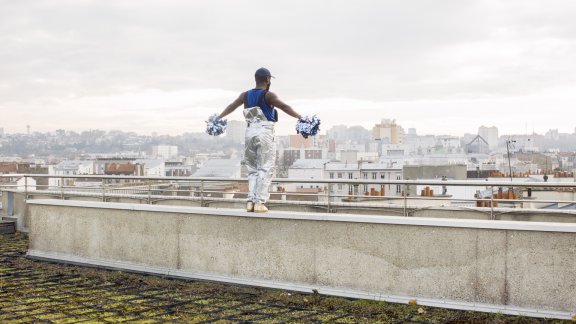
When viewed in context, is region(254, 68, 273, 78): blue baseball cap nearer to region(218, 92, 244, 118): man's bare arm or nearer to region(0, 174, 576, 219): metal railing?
region(218, 92, 244, 118): man's bare arm

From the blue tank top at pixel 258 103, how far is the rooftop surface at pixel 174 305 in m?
2.50

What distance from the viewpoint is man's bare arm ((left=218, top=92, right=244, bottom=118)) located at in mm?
9756

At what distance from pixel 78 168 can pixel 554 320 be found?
505 feet

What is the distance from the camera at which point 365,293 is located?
8594 millimetres

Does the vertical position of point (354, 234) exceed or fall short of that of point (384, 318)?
it exceeds it

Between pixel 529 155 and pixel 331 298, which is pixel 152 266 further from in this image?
pixel 529 155

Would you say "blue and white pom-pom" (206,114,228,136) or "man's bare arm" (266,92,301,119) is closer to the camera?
"man's bare arm" (266,92,301,119)

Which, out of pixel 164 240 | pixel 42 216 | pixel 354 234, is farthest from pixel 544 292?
pixel 42 216

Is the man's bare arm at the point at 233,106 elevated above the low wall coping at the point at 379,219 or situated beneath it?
elevated above

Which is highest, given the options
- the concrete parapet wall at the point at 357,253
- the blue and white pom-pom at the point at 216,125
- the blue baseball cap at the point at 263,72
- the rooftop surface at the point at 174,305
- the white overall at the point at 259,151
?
the blue baseball cap at the point at 263,72

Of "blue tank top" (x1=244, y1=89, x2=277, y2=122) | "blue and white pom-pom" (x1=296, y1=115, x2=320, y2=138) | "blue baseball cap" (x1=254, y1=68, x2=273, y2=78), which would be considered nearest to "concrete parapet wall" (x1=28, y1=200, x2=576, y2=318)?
"blue and white pom-pom" (x1=296, y1=115, x2=320, y2=138)

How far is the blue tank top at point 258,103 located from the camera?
9.41 m

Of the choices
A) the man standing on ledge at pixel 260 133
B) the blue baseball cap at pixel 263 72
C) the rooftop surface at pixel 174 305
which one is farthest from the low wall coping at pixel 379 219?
the blue baseball cap at pixel 263 72

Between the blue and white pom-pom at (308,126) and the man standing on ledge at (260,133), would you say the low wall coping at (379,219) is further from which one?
the blue and white pom-pom at (308,126)
